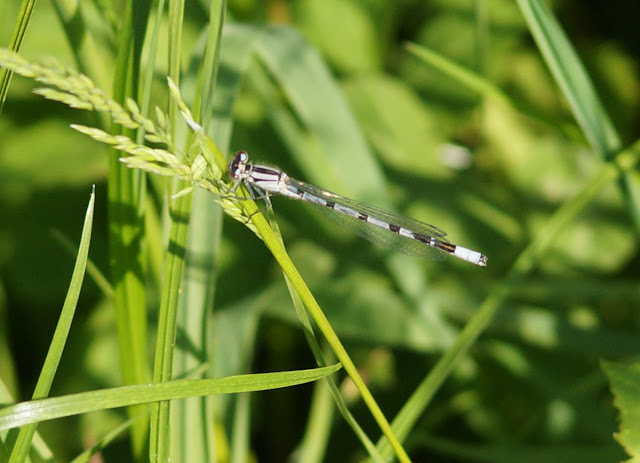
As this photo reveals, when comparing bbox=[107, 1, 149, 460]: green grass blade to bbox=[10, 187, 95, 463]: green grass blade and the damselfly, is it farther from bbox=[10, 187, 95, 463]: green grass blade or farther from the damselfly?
the damselfly

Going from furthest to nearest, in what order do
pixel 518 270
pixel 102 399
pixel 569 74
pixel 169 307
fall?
pixel 518 270 → pixel 569 74 → pixel 169 307 → pixel 102 399

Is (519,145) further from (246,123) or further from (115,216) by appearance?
(115,216)

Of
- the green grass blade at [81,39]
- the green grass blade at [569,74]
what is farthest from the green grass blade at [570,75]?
the green grass blade at [81,39]

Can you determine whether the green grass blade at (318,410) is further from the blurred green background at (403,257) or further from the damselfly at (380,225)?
the damselfly at (380,225)

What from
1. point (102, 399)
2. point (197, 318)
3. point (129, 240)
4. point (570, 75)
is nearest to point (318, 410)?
point (197, 318)

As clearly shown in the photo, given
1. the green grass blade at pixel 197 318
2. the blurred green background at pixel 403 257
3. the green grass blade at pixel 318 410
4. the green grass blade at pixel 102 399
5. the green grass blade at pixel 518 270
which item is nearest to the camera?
the green grass blade at pixel 102 399

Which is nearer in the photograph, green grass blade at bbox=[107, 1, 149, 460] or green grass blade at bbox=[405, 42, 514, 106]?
green grass blade at bbox=[107, 1, 149, 460]

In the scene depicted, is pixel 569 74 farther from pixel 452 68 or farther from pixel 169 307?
pixel 169 307

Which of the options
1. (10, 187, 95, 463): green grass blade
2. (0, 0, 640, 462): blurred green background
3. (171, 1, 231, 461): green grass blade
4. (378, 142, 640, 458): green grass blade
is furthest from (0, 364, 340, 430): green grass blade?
(0, 0, 640, 462): blurred green background
